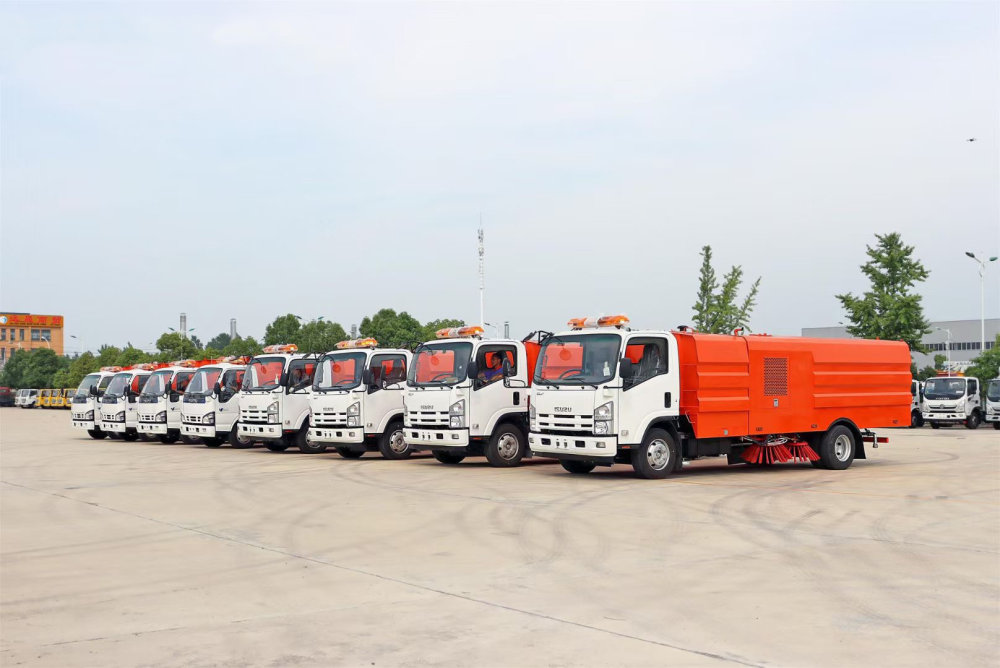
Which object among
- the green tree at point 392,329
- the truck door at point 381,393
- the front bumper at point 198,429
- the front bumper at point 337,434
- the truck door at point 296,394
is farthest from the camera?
the green tree at point 392,329

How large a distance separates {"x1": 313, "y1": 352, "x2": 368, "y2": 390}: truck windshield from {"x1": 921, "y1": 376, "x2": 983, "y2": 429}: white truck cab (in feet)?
89.2

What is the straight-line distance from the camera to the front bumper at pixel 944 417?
1505 inches

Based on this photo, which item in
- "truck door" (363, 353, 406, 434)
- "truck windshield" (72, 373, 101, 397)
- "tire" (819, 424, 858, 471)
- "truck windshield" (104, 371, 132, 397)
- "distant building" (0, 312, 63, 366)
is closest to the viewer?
"tire" (819, 424, 858, 471)

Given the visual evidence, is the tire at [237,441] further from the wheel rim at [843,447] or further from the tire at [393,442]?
the wheel rim at [843,447]

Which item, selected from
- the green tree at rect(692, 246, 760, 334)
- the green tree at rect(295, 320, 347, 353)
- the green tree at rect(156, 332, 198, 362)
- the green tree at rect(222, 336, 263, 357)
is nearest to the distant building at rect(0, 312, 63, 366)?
the green tree at rect(156, 332, 198, 362)

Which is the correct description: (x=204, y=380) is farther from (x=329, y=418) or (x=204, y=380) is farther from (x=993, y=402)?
(x=993, y=402)

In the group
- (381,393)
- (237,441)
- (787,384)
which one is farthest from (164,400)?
(787,384)

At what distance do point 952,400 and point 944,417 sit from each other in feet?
2.44

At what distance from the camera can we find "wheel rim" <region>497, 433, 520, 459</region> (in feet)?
61.2

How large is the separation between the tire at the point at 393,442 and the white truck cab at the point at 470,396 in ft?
5.79

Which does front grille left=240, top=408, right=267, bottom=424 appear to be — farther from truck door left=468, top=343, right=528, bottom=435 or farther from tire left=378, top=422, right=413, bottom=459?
truck door left=468, top=343, right=528, bottom=435

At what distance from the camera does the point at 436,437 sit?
18.3 m

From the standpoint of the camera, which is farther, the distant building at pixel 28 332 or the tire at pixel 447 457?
the distant building at pixel 28 332

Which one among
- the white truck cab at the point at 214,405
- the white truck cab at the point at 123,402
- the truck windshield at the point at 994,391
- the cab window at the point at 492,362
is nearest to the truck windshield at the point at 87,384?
the white truck cab at the point at 123,402
